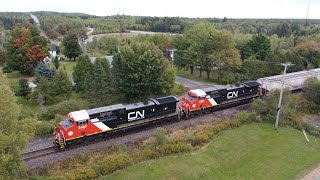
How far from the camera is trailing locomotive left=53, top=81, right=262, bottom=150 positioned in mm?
25688

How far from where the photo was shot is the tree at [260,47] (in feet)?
206

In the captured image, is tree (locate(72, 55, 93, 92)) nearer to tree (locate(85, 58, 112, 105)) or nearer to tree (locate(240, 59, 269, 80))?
tree (locate(85, 58, 112, 105))

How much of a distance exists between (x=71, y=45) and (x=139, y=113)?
5253cm

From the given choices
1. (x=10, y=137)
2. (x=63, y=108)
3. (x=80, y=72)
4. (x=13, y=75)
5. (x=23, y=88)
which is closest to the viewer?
(x=10, y=137)

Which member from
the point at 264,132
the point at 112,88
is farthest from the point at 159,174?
the point at 112,88

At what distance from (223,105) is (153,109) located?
11.6m

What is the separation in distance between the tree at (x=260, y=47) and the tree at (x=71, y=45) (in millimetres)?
46584

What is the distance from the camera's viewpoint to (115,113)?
92.0ft

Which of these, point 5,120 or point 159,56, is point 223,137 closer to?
point 159,56

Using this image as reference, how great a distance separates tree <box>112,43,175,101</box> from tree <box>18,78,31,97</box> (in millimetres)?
15377

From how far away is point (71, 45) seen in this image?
2955 inches

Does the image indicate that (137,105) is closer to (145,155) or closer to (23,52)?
(145,155)

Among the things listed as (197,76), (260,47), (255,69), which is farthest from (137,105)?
(260,47)

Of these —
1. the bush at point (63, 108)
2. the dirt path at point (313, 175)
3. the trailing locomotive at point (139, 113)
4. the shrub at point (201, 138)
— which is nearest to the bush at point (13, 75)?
the bush at point (63, 108)
